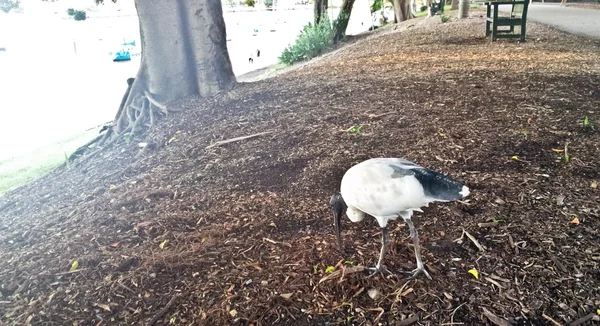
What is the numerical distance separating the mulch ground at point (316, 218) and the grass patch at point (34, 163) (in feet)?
3.94

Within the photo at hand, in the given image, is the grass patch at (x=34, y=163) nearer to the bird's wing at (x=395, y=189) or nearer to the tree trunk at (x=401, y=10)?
the bird's wing at (x=395, y=189)

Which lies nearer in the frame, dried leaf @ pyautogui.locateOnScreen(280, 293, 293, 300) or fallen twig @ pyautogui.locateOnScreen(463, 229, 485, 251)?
dried leaf @ pyautogui.locateOnScreen(280, 293, 293, 300)

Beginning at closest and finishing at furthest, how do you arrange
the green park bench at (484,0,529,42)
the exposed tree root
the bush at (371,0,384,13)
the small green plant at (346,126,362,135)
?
the small green plant at (346,126,362,135) < the exposed tree root < the green park bench at (484,0,529,42) < the bush at (371,0,384,13)

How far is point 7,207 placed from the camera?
549cm

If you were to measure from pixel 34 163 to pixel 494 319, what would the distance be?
8900mm

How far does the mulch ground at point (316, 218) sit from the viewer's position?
2.68m

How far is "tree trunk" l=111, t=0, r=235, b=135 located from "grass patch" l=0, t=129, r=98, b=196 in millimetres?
1469

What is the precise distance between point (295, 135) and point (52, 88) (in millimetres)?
13011

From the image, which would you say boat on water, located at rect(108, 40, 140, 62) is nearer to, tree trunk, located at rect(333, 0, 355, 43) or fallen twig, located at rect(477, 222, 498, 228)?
tree trunk, located at rect(333, 0, 355, 43)

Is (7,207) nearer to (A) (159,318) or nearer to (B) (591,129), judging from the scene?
(A) (159,318)

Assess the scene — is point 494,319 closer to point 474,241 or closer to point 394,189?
point 474,241

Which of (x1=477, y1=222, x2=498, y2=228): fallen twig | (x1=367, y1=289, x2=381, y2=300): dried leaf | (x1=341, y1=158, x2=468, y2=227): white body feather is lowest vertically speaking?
(x1=367, y1=289, x2=381, y2=300): dried leaf

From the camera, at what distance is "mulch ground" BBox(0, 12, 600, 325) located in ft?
8.79

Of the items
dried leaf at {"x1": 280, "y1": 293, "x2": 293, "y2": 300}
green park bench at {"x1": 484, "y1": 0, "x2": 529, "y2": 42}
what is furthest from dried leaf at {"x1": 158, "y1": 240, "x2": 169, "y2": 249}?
green park bench at {"x1": 484, "y1": 0, "x2": 529, "y2": 42}
